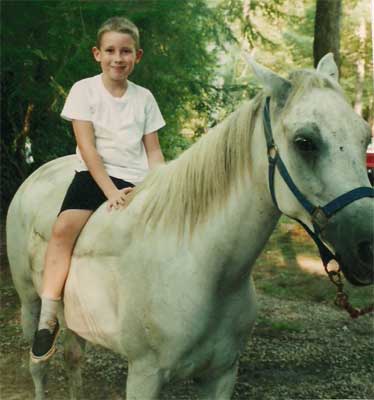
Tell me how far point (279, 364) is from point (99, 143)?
9.06ft

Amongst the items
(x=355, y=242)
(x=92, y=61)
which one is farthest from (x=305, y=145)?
(x=92, y=61)

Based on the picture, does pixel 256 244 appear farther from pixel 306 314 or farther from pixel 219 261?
pixel 306 314

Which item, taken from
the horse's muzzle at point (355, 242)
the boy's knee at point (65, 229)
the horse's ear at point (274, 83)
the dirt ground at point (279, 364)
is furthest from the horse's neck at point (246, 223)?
the dirt ground at point (279, 364)

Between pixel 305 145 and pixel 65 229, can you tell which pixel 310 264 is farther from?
pixel 305 145

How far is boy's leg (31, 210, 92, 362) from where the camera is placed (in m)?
2.40

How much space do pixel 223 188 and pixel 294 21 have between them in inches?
288

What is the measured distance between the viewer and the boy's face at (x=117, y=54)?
2.40m

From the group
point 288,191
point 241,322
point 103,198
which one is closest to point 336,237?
point 288,191

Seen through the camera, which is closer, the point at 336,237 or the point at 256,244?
the point at 336,237

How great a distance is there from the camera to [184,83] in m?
8.32

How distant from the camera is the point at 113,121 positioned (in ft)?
7.98

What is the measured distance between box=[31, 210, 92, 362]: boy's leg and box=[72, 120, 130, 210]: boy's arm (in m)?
0.20

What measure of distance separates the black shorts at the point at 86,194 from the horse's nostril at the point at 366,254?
1.31 m

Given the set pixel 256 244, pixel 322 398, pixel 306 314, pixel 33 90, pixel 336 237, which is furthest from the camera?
pixel 33 90
